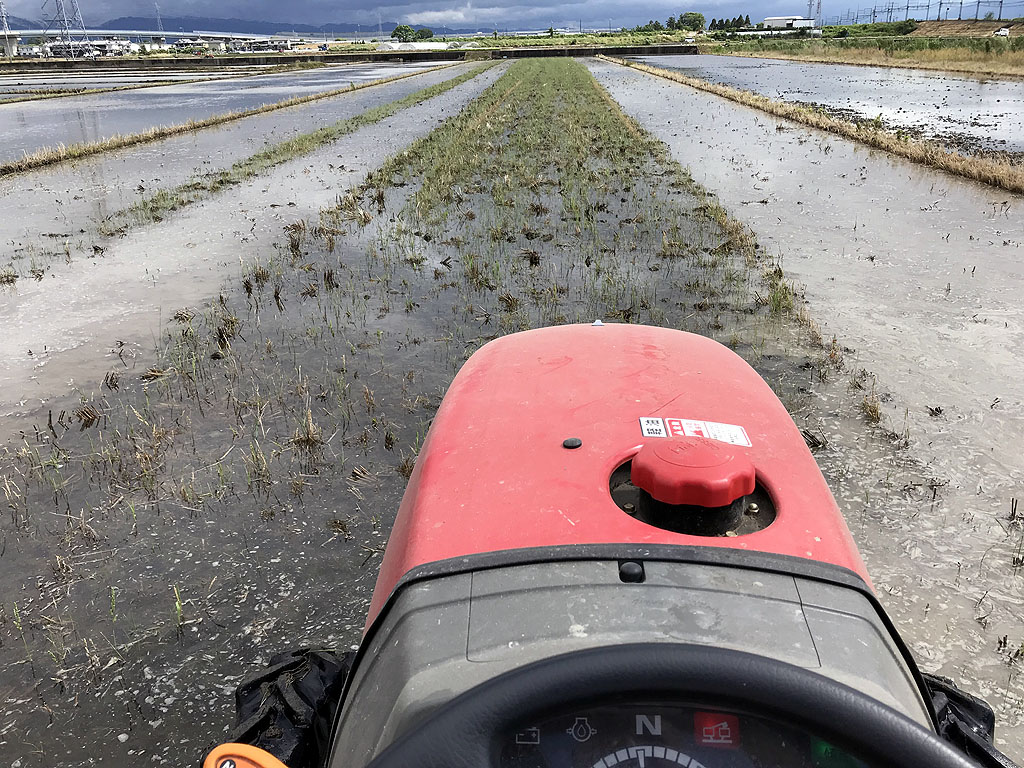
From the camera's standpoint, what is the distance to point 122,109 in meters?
23.3

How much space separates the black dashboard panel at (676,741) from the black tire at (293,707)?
0.72m

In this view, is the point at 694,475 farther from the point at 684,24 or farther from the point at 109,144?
the point at 684,24

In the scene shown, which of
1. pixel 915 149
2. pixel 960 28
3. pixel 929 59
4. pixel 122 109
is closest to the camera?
pixel 915 149

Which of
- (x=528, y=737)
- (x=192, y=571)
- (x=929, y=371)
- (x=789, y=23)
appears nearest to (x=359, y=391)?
(x=192, y=571)

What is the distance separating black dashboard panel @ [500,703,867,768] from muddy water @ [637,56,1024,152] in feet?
49.6

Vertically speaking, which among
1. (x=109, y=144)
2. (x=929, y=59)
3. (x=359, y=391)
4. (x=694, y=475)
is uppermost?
(x=929, y=59)

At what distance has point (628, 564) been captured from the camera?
1191 mm

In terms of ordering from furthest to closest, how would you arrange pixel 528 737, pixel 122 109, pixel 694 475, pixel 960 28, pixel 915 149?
pixel 960 28 → pixel 122 109 → pixel 915 149 → pixel 694 475 → pixel 528 737

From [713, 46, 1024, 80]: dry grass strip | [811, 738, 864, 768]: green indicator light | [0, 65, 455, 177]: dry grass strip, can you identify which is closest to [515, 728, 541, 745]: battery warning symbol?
[811, 738, 864, 768]: green indicator light

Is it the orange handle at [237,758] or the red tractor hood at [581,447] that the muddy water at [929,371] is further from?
the orange handle at [237,758]

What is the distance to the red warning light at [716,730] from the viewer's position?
2.93ft

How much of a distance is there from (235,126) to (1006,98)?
69.2ft

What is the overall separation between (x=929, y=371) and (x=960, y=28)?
80.0m

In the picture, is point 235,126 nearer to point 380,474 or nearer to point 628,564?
point 380,474
